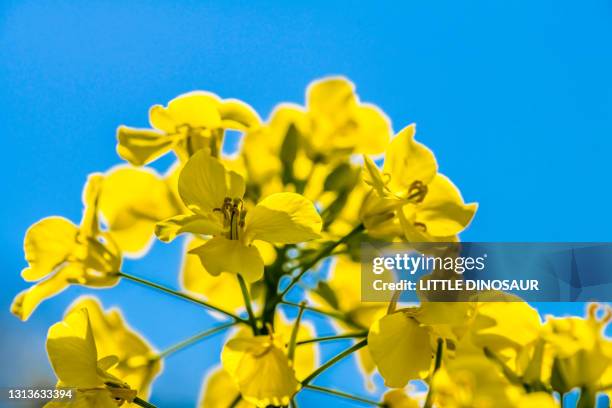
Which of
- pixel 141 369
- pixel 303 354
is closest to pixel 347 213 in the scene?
pixel 303 354

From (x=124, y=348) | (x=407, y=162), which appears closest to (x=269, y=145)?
(x=407, y=162)

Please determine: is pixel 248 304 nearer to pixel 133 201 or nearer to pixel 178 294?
pixel 178 294

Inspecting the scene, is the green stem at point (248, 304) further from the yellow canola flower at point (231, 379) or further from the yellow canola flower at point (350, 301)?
the yellow canola flower at point (350, 301)

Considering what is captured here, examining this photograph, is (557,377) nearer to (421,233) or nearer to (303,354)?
(421,233)

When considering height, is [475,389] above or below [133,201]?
below

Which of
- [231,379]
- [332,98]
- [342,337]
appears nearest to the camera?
[342,337]

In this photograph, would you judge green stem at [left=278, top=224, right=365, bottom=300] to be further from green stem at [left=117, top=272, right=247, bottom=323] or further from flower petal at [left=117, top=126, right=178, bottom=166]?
flower petal at [left=117, top=126, right=178, bottom=166]

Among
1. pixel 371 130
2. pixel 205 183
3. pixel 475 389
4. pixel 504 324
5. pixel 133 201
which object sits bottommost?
pixel 475 389
